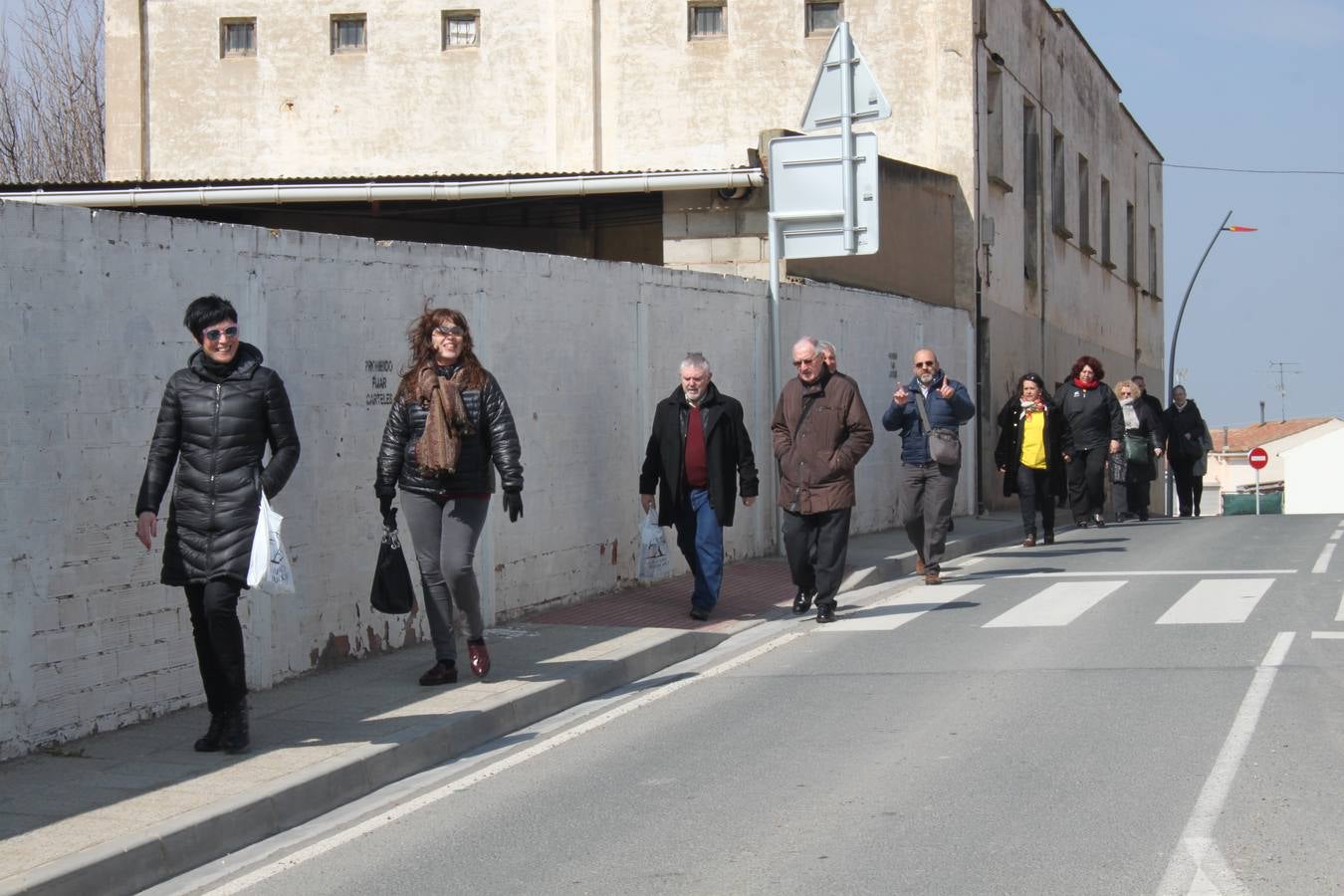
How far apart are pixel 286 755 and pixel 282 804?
28.8 inches

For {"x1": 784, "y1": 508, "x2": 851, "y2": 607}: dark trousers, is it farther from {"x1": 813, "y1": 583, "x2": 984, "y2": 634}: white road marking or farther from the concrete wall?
the concrete wall

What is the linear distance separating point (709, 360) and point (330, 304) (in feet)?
18.6

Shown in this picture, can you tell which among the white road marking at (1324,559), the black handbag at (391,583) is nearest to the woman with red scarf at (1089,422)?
the white road marking at (1324,559)

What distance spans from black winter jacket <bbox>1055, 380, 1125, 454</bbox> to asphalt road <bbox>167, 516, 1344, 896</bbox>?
8.83 metres

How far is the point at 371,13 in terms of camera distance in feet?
94.9

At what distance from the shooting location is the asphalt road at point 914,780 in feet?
18.7

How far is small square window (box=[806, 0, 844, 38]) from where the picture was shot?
27109 mm

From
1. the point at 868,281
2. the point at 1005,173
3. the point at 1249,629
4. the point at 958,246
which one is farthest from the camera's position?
the point at 1005,173

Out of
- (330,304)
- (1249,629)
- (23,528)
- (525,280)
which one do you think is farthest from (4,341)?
(1249,629)

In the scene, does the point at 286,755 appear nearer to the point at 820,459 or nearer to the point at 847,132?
the point at 820,459

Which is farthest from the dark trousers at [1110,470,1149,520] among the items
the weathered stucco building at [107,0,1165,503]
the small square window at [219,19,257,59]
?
the small square window at [219,19,257,59]

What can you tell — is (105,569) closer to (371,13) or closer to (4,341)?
(4,341)

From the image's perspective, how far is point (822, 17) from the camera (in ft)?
89.6

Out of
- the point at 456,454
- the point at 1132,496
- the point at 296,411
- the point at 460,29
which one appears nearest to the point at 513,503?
the point at 456,454
